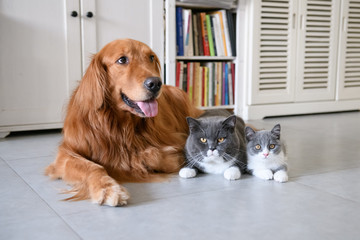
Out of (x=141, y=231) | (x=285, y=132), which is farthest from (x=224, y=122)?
(x=285, y=132)

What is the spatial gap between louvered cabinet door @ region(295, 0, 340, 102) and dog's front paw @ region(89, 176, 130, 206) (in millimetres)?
2829

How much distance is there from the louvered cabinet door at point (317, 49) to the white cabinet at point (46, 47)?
172 centimetres

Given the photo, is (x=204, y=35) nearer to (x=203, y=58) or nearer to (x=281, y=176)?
(x=203, y=58)

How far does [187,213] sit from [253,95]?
2.45 metres

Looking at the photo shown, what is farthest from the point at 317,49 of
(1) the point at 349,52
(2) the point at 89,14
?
(2) the point at 89,14

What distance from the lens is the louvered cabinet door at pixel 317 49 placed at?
3.88 m

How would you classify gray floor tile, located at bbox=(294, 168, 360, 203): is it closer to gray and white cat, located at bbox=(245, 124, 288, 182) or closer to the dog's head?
gray and white cat, located at bbox=(245, 124, 288, 182)

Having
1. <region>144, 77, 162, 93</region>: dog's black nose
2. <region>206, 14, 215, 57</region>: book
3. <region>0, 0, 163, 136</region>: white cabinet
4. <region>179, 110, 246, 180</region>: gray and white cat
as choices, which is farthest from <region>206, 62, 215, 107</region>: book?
<region>144, 77, 162, 93</region>: dog's black nose

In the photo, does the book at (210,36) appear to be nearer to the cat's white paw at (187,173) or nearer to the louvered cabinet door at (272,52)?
the louvered cabinet door at (272,52)

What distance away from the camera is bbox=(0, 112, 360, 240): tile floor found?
1.25 meters

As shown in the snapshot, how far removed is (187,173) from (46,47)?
162 cm

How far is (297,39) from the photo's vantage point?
3861mm

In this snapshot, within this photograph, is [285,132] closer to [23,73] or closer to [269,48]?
[269,48]

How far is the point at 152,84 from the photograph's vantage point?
1.71 metres
